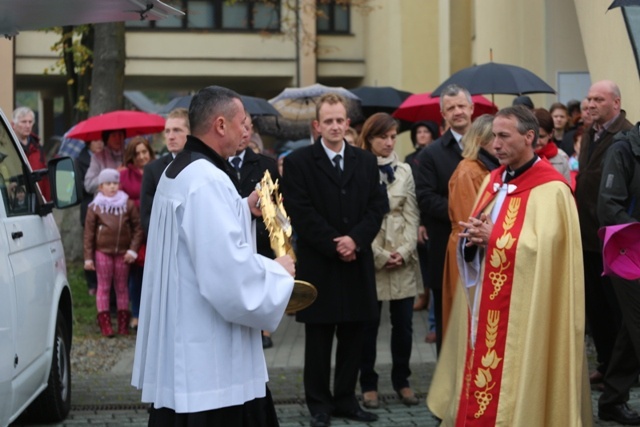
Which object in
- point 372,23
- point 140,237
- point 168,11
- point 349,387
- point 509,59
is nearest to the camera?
point 168,11

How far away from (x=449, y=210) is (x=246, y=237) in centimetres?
323

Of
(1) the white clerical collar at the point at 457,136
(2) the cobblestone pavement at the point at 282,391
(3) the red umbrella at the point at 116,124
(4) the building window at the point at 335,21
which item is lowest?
(2) the cobblestone pavement at the point at 282,391

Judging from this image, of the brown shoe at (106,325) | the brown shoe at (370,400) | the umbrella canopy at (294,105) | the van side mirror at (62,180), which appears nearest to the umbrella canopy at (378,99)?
the umbrella canopy at (294,105)

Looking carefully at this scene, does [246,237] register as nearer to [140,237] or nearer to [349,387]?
[349,387]

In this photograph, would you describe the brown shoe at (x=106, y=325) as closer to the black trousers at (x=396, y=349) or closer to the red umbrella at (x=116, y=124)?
the red umbrella at (x=116, y=124)

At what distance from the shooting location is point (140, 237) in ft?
39.2

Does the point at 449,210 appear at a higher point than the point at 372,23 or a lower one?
lower

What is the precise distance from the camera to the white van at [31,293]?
6.39 metres

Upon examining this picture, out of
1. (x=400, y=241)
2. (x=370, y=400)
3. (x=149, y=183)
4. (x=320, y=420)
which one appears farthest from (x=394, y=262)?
(x=149, y=183)

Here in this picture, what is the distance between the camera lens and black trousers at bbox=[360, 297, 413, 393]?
8508mm

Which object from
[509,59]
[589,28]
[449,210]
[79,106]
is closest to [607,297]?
[449,210]

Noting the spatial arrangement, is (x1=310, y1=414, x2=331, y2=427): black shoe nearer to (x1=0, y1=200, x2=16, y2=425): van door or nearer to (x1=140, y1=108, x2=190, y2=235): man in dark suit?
(x1=0, y1=200, x2=16, y2=425): van door

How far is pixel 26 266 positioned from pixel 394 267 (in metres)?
2.80

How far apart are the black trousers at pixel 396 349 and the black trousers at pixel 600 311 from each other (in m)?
1.42
